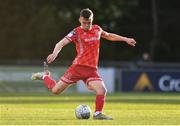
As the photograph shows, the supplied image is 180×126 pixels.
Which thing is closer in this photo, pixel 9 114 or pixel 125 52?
pixel 9 114

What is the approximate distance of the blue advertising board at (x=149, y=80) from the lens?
3781 cm

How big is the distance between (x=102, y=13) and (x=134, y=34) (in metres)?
2.57

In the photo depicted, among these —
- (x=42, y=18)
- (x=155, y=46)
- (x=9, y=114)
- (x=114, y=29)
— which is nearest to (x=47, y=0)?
(x=42, y=18)

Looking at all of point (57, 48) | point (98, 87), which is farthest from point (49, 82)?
point (98, 87)

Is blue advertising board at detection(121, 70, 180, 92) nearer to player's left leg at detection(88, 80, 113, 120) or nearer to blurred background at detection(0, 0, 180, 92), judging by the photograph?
blurred background at detection(0, 0, 180, 92)

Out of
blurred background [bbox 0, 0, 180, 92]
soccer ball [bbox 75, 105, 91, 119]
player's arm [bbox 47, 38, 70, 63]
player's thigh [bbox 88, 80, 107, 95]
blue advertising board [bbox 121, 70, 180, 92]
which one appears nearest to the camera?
player's arm [bbox 47, 38, 70, 63]

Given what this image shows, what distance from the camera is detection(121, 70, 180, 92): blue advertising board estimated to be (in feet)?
124

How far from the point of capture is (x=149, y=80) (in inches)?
1505

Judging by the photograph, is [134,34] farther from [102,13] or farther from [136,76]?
[136,76]

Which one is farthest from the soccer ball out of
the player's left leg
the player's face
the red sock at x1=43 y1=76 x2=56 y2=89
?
the player's face

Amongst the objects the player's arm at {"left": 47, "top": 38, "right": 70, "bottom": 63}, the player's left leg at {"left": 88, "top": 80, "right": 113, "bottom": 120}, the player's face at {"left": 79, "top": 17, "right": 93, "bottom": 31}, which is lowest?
the player's left leg at {"left": 88, "top": 80, "right": 113, "bottom": 120}

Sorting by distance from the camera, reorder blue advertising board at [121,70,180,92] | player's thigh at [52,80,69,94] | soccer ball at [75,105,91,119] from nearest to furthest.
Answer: soccer ball at [75,105,91,119] < player's thigh at [52,80,69,94] < blue advertising board at [121,70,180,92]

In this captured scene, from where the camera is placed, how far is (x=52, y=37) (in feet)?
167

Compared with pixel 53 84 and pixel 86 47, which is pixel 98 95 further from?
pixel 53 84
